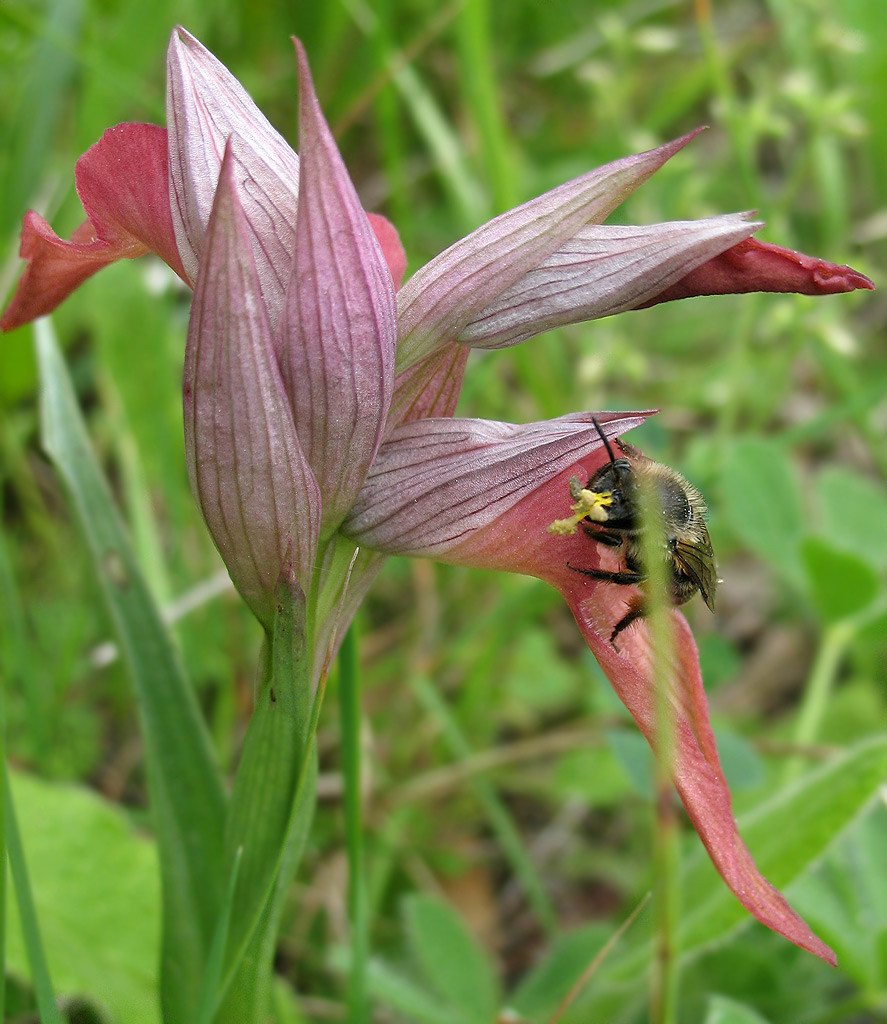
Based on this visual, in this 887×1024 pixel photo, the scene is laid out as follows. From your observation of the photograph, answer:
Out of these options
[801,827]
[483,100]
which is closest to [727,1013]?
[801,827]

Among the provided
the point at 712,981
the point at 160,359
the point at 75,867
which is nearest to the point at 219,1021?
the point at 75,867

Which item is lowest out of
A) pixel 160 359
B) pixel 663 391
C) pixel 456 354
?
pixel 663 391

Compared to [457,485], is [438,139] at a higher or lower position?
higher

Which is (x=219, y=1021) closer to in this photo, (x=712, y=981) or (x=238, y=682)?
(x=712, y=981)

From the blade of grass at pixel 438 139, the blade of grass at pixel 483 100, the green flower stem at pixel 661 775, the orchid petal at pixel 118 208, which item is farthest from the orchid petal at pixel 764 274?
the blade of grass at pixel 438 139

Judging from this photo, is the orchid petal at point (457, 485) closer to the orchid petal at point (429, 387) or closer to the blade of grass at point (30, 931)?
the orchid petal at point (429, 387)

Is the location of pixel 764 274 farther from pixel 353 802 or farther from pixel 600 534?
pixel 353 802
